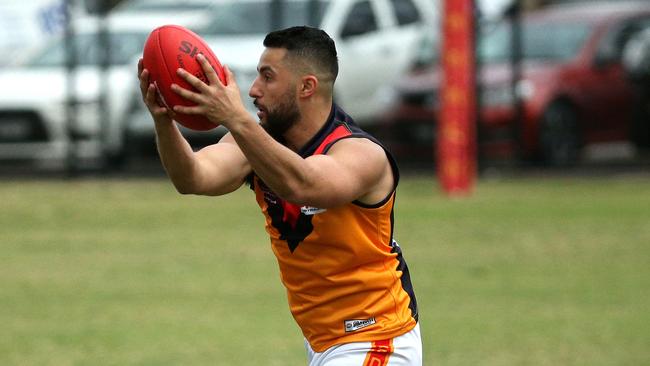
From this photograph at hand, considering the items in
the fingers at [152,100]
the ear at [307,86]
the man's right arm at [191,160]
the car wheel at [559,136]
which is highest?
the fingers at [152,100]

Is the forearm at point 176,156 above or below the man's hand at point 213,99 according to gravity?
below

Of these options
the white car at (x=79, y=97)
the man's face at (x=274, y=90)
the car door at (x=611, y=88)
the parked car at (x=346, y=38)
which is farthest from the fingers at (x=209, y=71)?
the white car at (x=79, y=97)

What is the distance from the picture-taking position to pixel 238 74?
17609 mm

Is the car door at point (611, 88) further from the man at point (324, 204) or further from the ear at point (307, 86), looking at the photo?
the ear at point (307, 86)

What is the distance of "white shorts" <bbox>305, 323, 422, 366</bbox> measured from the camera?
4941mm

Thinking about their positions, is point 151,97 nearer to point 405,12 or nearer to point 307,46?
point 307,46

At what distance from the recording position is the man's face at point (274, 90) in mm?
4762

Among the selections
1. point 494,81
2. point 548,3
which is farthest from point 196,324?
point 548,3

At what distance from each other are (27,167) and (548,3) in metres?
7.91

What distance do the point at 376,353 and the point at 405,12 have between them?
1437 cm

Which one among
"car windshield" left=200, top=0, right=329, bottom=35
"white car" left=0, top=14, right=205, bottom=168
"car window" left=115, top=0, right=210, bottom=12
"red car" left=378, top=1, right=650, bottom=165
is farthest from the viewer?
"car window" left=115, top=0, right=210, bottom=12

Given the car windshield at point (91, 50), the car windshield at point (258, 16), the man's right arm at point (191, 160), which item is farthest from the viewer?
the car windshield at point (91, 50)

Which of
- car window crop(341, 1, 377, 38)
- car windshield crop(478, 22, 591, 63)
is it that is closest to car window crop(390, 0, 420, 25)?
car window crop(341, 1, 377, 38)

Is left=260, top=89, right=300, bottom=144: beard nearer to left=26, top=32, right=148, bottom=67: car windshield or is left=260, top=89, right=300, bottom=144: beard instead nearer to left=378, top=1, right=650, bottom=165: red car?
left=378, top=1, right=650, bottom=165: red car
